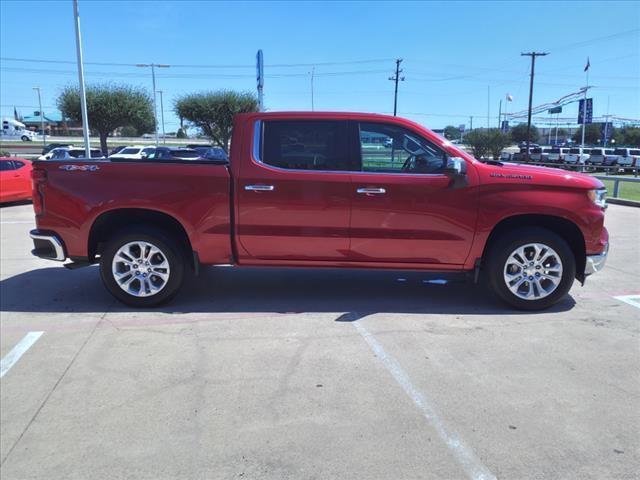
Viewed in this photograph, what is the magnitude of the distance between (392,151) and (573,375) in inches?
101

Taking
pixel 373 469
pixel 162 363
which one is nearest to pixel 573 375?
pixel 373 469

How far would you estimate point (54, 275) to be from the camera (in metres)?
6.71

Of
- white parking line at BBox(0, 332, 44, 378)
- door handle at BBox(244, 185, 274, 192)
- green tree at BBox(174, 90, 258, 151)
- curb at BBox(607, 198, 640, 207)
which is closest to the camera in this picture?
white parking line at BBox(0, 332, 44, 378)

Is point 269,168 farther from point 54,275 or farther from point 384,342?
point 54,275

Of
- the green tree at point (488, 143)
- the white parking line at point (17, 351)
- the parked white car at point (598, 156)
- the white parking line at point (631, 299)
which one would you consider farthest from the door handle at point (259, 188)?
the green tree at point (488, 143)

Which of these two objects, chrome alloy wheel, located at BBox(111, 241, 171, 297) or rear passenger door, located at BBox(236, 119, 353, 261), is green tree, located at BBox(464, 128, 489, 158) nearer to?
rear passenger door, located at BBox(236, 119, 353, 261)

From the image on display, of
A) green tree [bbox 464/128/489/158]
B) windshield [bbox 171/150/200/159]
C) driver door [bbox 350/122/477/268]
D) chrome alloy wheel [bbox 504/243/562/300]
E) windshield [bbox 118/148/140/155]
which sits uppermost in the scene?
green tree [bbox 464/128/489/158]

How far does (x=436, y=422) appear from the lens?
314 centimetres

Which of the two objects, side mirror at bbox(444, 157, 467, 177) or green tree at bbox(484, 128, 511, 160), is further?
green tree at bbox(484, 128, 511, 160)

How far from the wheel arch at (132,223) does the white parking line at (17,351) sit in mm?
1052

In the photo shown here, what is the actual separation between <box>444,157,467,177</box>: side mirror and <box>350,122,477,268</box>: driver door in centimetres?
10

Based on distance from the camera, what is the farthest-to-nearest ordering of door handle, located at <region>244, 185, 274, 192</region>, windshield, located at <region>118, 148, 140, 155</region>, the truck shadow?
1. windshield, located at <region>118, 148, 140, 155</region>
2. the truck shadow
3. door handle, located at <region>244, 185, 274, 192</region>

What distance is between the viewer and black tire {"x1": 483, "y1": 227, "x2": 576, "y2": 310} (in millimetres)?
5090

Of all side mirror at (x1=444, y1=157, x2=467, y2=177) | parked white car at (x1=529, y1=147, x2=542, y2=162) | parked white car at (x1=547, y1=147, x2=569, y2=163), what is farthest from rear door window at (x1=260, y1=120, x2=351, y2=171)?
parked white car at (x1=529, y1=147, x2=542, y2=162)
